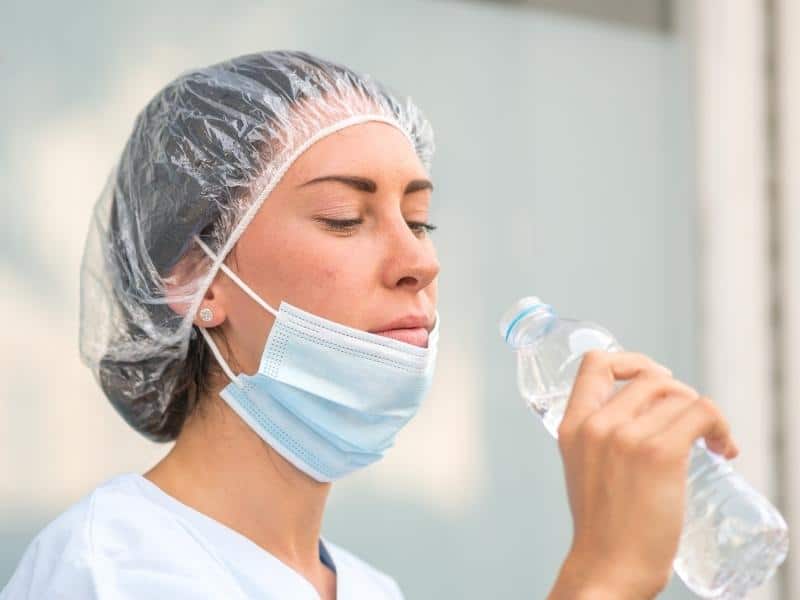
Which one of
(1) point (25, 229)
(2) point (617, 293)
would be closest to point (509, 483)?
(2) point (617, 293)

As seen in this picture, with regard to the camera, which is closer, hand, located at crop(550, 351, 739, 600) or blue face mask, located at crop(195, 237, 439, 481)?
hand, located at crop(550, 351, 739, 600)

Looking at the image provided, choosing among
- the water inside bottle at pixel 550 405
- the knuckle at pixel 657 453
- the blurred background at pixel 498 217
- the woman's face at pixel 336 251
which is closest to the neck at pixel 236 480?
the woman's face at pixel 336 251

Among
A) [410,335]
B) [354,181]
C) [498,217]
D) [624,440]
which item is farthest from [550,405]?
[498,217]

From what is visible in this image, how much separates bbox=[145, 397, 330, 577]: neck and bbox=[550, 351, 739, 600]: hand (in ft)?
2.18

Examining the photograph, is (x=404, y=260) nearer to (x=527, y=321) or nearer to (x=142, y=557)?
(x=527, y=321)

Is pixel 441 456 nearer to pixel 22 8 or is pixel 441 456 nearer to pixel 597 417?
pixel 22 8

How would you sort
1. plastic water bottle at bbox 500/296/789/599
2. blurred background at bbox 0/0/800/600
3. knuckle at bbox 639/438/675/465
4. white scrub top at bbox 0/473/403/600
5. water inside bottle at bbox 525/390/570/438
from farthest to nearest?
blurred background at bbox 0/0/800/600 < water inside bottle at bbox 525/390/570/438 < white scrub top at bbox 0/473/403/600 < plastic water bottle at bbox 500/296/789/599 < knuckle at bbox 639/438/675/465

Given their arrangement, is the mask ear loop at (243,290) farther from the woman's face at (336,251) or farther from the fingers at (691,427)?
the fingers at (691,427)

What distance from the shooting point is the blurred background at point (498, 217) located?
2.27 metres

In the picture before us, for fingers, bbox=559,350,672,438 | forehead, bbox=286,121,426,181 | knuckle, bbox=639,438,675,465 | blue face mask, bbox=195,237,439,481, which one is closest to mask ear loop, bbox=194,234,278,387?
blue face mask, bbox=195,237,439,481

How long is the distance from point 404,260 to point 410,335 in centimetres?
12

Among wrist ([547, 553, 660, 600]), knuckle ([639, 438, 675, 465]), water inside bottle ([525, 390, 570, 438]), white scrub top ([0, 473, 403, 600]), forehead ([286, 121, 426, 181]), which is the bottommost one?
white scrub top ([0, 473, 403, 600])

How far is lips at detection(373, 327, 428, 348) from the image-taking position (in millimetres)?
1651

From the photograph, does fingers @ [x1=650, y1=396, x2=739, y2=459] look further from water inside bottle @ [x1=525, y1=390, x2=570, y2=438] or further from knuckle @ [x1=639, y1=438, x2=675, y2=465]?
water inside bottle @ [x1=525, y1=390, x2=570, y2=438]
